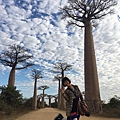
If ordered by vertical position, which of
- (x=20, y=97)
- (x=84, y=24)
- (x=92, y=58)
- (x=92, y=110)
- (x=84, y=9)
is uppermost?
(x=84, y=9)

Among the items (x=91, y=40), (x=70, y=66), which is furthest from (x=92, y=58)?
(x=70, y=66)

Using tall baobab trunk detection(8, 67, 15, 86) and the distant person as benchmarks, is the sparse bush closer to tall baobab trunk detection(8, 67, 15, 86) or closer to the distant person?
tall baobab trunk detection(8, 67, 15, 86)

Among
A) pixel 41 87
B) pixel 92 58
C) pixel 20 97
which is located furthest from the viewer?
pixel 41 87

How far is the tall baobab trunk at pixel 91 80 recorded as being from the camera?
44.0ft

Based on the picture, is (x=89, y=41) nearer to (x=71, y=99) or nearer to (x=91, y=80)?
(x=91, y=80)

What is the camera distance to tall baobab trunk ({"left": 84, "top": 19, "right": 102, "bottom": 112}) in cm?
1342

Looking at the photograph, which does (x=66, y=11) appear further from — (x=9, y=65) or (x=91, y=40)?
(x=9, y=65)

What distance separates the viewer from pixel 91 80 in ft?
45.6

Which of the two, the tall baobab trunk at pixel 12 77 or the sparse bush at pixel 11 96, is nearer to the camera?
the sparse bush at pixel 11 96

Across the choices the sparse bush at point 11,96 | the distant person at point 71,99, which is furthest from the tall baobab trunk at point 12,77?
the distant person at point 71,99

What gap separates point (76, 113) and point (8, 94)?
15575 mm

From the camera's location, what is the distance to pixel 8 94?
17812 millimetres

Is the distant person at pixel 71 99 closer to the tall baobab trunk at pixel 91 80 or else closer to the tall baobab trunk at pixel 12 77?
the tall baobab trunk at pixel 91 80

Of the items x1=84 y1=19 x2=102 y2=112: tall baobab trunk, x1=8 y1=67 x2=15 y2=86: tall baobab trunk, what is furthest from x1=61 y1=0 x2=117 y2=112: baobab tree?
x1=8 y1=67 x2=15 y2=86: tall baobab trunk
